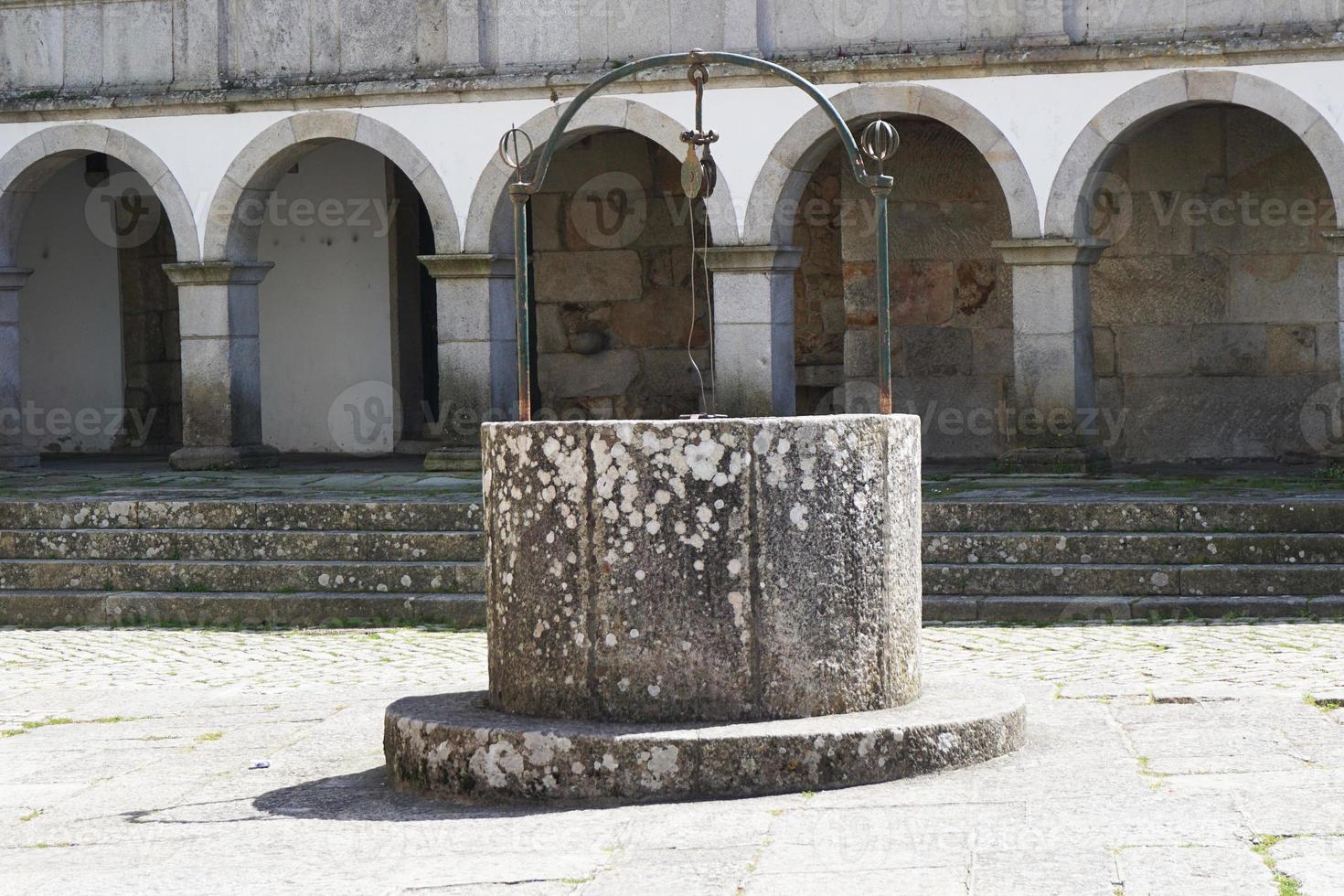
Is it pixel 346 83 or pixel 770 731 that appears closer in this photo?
pixel 770 731

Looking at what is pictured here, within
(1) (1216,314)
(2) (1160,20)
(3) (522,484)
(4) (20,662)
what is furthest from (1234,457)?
(3) (522,484)

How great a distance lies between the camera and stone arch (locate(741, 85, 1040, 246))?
11.9 m

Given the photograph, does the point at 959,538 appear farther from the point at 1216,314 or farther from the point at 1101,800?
the point at 1101,800

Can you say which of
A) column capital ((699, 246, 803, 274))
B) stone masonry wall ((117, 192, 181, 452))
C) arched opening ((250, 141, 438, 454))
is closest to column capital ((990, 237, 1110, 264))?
column capital ((699, 246, 803, 274))

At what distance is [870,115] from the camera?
39.5 ft

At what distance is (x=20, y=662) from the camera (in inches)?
338

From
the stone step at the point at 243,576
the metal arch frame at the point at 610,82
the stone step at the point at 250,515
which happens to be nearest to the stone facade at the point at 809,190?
the stone step at the point at 250,515

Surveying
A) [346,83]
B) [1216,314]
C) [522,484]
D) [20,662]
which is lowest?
[20,662]

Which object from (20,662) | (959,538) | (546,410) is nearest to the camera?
(20,662)

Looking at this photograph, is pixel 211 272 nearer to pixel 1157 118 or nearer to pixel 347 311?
pixel 347 311

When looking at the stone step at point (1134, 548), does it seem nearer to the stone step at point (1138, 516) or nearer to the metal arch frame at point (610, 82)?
the stone step at point (1138, 516)

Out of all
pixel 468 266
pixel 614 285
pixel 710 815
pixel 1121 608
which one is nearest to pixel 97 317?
pixel 614 285

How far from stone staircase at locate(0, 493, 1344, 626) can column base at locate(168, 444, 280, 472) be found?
221 centimetres

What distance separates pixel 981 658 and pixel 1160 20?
5120mm
